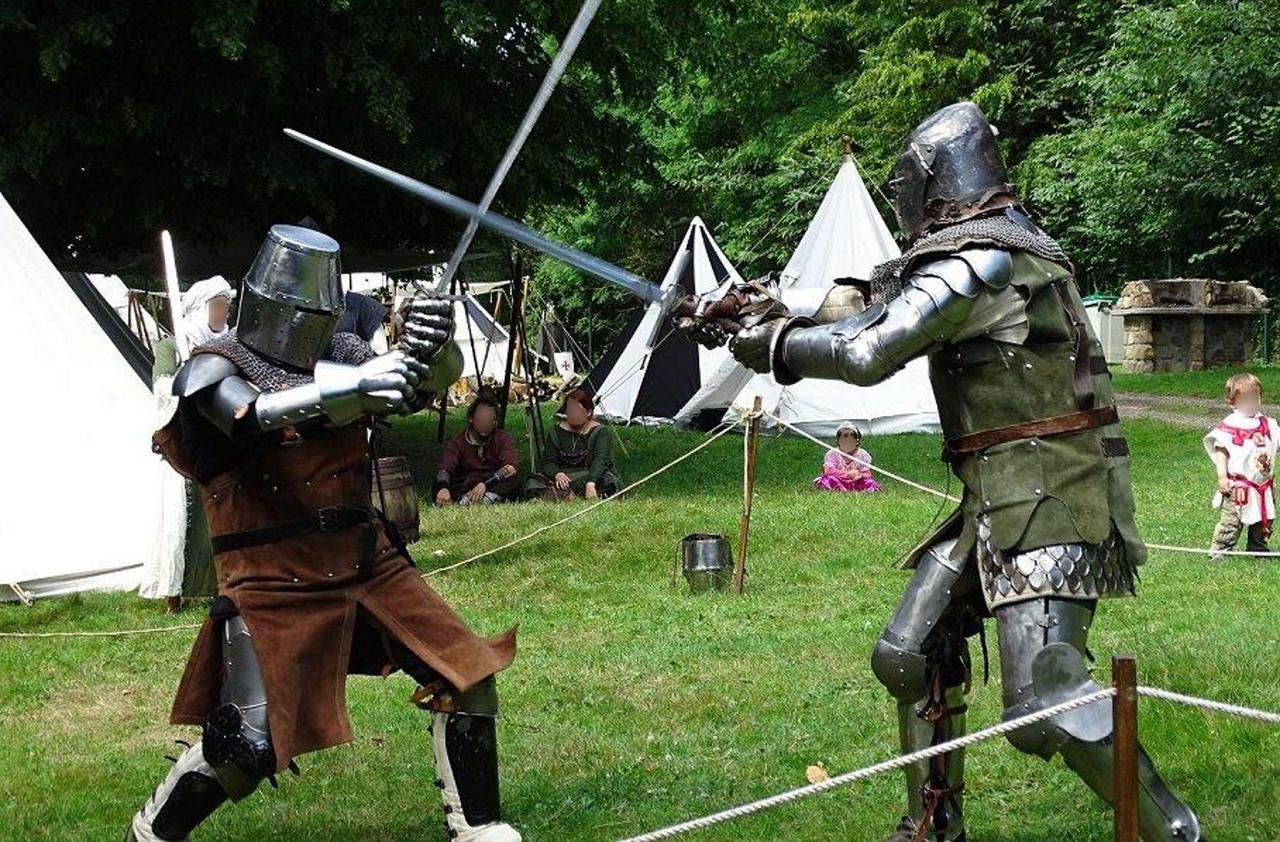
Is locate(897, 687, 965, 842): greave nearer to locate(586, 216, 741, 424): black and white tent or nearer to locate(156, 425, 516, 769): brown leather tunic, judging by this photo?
locate(156, 425, 516, 769): brown leather tunic

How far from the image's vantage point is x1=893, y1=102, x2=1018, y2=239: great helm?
386 cm

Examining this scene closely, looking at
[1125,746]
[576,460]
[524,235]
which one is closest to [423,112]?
[576,460]

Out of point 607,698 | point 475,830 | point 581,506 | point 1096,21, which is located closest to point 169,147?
point 581,506

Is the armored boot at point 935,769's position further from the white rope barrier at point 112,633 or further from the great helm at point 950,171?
the white rope barrier at point 112,633

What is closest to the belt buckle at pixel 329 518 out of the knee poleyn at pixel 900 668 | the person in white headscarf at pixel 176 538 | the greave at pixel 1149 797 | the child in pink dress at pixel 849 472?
the knee poleyn at pixel 900 668

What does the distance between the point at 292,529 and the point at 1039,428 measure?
183 cm

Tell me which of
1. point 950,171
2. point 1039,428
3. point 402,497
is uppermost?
point 950,171

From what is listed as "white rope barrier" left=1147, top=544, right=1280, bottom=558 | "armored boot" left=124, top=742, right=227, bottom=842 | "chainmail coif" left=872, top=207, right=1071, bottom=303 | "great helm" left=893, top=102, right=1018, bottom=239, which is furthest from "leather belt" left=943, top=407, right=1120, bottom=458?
"white rope barrier" left=1147, top=544, right=1280, bottom=558

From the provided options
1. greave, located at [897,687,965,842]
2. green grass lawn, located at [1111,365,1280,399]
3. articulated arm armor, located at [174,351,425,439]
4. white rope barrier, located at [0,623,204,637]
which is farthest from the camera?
green grass lawn, located at [1111,365,1280,399]

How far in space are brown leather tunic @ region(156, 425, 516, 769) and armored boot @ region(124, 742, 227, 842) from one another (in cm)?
13

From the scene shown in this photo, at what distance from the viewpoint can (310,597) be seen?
392 centimetres

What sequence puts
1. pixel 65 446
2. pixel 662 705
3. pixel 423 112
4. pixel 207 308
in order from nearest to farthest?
pixel 662 705 < pixel 207 308 < pixel 65 446 < pixel 423 112

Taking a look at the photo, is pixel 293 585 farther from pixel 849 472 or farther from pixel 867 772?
pixel 849 472

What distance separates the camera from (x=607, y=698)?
6055mm
